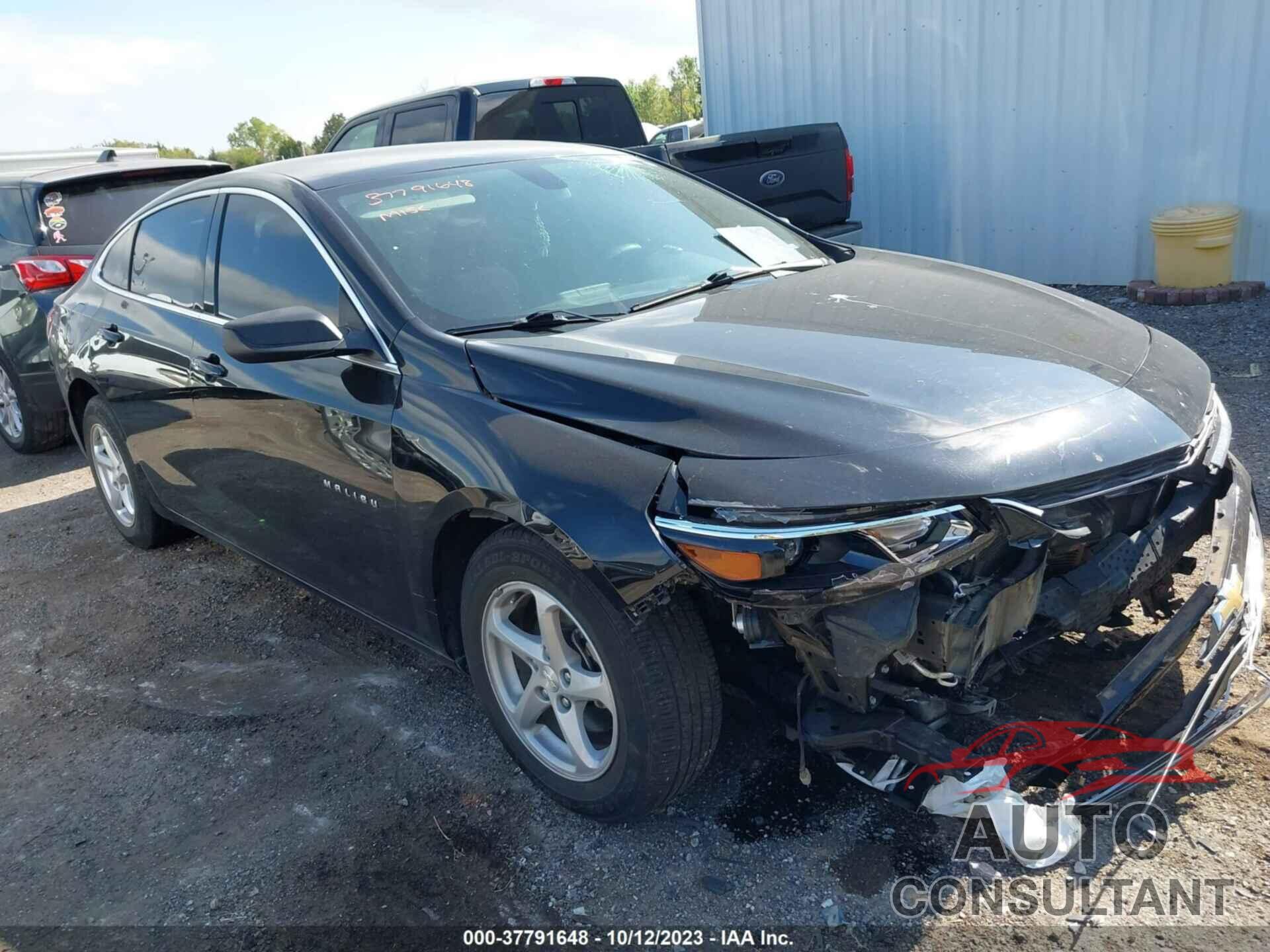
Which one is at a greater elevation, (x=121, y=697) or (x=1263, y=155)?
(x=1263, y=155)

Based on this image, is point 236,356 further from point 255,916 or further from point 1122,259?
point 1122,259

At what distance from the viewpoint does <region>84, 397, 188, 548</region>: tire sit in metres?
4.79

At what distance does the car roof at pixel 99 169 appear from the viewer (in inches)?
270

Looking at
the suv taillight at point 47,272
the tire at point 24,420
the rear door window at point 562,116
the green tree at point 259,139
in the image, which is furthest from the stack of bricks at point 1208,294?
the green tree at point 259,139

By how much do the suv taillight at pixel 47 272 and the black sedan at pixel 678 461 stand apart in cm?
347

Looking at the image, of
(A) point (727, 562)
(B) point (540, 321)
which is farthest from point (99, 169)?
(A) point (727, 562)

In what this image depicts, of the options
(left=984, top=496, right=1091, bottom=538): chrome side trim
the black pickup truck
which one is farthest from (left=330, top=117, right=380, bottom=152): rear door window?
(left=984, top=496, right=1091, bottom=538): chrome side trim

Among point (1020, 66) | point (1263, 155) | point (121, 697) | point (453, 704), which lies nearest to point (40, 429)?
point (121, 697)

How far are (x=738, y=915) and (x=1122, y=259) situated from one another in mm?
7709

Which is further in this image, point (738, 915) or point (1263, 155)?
point (1263, 155)

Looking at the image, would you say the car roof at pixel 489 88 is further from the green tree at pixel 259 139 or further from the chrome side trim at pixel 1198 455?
the green tree at pixel 259 139

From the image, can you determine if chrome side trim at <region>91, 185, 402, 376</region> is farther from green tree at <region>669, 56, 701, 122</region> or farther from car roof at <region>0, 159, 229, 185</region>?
green tree at <region>669, 56, 701, 122</region>

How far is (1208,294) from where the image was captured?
775cm

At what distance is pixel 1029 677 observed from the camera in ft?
10.5
